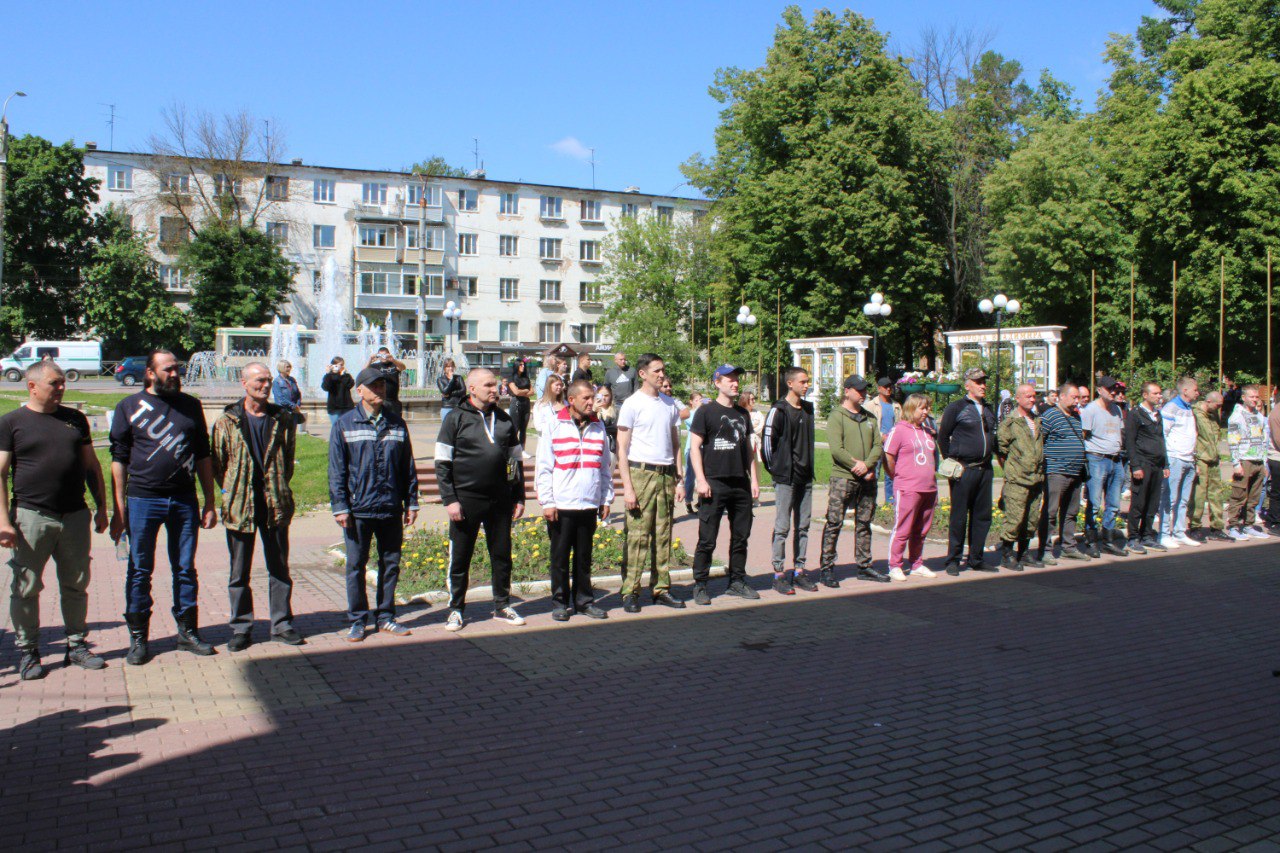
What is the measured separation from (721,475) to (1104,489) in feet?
17.7

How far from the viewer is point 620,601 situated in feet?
29.2

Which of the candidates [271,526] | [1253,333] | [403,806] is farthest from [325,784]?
[1253,333]

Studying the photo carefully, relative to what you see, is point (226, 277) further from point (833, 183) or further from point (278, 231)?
point (833, 183)

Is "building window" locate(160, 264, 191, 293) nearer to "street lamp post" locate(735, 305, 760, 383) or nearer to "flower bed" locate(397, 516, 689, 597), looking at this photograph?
"street lamp post" locate(735, 305, 760, 383)

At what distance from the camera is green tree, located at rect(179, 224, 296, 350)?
57625 mm

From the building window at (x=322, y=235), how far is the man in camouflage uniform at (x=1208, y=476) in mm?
60824

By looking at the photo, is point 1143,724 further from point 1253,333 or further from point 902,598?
point 1253,333

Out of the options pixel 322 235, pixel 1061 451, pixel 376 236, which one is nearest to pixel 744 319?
pixel 1061 451

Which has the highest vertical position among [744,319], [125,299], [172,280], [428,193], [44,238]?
[428,193]

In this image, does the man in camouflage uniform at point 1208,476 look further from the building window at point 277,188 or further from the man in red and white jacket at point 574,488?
the building window at point 277,188

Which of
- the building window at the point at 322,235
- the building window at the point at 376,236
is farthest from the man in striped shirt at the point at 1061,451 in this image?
the building window at the point at 322,235

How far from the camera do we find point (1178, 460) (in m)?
12.2

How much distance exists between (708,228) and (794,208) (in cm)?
1650

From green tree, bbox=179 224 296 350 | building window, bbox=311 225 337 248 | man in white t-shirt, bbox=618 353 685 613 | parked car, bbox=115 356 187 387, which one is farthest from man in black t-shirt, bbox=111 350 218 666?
building window, bbox=311 225 337 248
